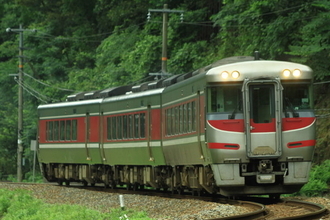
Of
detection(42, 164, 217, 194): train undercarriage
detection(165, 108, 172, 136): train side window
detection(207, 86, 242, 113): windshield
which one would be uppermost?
detection(207, 86, 242, 113): windshield

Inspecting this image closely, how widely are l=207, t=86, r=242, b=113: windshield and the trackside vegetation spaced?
276 centimetres

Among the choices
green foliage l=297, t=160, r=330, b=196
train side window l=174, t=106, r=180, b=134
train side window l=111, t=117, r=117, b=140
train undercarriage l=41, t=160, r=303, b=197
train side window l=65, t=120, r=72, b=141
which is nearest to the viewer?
train undercarriage l=41, t=160, r=303, b=197

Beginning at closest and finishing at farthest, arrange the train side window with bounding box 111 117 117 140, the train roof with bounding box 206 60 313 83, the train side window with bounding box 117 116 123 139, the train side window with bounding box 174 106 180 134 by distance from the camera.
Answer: the train roof with bounding box 206 60 313 83 → the train side window with bounding box 174 106 180 134 → the train side window with bounding box 117 116 123 139 → the train side window with bounding box 111 117 117 140

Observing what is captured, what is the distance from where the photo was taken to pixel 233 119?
17906mm

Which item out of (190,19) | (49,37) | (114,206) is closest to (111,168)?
(114,206)

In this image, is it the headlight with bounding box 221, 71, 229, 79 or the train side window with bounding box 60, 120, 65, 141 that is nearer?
the headlight with bounding box 221, 71, 229, 79

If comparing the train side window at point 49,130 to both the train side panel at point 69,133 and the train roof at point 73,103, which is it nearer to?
the train side panel at point 69,133

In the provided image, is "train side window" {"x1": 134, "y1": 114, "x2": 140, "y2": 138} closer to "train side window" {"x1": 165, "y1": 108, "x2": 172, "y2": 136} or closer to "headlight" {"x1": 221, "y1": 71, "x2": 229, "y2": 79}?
"train side window" {"x1": 165, "y1": 108, "x2": 172, "y2": 136}

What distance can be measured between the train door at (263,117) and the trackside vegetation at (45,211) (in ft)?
8.98

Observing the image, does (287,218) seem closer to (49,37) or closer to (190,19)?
(190,19)

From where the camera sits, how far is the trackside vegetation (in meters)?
16.4

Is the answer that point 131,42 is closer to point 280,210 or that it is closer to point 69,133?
point 69,133

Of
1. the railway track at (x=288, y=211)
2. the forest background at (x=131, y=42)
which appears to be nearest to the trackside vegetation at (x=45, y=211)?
the railway track at (x=288, y=211)

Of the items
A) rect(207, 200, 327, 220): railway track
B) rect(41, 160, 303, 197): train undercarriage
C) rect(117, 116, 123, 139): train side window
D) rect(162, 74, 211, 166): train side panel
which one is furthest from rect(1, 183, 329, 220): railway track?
rect(117, 116, 123, 139): train side window
